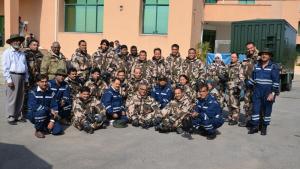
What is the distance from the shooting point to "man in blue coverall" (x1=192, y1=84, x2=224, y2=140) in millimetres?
7602

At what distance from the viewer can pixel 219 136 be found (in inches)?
312

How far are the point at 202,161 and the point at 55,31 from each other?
57.2ft

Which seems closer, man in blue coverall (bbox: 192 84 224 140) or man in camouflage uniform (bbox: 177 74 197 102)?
man in blue coverall (bbox: 192 84 224 140)

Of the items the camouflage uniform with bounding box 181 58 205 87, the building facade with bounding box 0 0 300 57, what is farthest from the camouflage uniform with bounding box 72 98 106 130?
the building facade with bounding box 0 0 300 57

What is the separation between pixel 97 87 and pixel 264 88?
3.91 m

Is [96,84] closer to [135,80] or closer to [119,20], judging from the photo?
[135,80]

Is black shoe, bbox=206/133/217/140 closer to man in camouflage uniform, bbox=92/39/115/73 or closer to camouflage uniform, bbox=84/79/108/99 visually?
camouflage uniform, bbox=84/79/108/99

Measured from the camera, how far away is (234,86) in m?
8.98

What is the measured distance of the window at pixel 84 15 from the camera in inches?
827

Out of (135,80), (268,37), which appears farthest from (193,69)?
(268,37)

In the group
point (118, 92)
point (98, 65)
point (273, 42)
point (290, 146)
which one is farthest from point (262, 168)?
point (273, 42)

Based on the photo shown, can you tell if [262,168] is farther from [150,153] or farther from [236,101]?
[236,101]

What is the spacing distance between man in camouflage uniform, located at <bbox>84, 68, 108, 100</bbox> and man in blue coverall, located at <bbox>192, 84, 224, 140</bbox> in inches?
102

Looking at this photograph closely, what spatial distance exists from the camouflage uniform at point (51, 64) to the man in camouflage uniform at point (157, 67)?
239 cm
